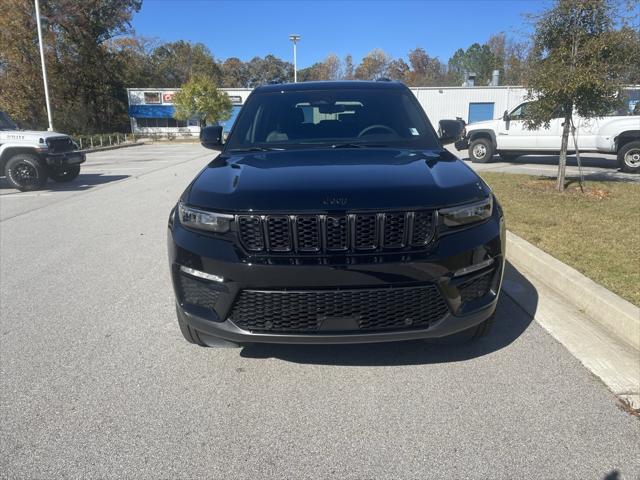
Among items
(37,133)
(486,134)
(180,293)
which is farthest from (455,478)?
(486,134)

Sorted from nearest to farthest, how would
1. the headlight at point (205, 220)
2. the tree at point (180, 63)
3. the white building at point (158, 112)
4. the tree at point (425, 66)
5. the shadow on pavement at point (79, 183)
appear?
the headlight at point (205, 220)
the shadow on pavement at point (79, 183)
the white building at point (158, 112)
the tree at point (180, 63)
the tree at point (425, 66)

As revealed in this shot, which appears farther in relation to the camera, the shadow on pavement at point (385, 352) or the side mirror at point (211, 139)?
the side mirror at point (211, 139)

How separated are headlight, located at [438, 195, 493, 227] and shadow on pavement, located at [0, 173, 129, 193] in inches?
460

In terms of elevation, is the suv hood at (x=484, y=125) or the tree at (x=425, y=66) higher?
the tree at (x=425, y=66)

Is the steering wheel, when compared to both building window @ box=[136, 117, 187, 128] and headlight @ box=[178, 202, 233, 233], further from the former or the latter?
building window @ box=[136, 117, 187, 128]

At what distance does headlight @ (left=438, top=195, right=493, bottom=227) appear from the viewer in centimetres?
264

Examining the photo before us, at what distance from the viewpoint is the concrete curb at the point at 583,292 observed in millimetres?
3389

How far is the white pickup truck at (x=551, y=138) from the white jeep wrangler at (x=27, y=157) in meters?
10.3

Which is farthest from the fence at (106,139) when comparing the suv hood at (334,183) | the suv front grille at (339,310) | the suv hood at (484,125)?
the suv front grille at (339,310)

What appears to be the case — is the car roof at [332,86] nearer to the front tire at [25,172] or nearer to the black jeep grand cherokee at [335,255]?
the black jeep grand cherokee at [335,255]

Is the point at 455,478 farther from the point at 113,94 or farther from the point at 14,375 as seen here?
the point at 113,94

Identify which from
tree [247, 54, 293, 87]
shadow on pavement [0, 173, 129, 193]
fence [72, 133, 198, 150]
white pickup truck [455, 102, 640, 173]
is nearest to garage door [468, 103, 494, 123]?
fence [72, 133, 198, 150]

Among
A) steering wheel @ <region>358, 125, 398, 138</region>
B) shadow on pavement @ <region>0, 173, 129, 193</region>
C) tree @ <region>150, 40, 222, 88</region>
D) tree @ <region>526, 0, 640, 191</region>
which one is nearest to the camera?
steering wheel @ <region>358, 125, 398, 138</region>

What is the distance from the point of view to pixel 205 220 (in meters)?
2.70
